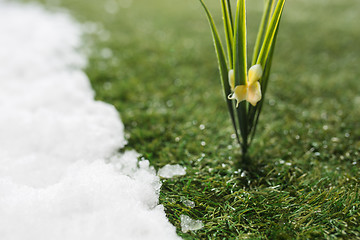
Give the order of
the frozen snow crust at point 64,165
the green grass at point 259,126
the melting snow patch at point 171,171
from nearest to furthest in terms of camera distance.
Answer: the frozen snow crust at point 64,165 → the green grass at point 259,126 → the melting snow patch at point 171,171

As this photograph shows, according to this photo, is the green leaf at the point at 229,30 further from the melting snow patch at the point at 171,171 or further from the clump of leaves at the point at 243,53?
the melting snow patch at the point at 171,171

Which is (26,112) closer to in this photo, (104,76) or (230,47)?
(104,76)

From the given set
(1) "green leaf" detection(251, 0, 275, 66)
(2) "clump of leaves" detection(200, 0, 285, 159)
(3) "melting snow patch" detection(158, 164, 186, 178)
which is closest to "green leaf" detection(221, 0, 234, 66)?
(2) "clump of leaves" detection(200, 0, 285, 159)

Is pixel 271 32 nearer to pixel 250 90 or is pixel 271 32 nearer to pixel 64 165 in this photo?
pixel 250 90

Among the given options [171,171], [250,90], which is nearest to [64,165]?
[171,171]

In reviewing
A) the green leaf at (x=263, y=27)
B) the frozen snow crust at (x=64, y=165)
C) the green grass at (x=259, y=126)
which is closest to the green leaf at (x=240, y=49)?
the green leaf at (x=263, y=27)

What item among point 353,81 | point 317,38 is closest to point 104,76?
point 353,81

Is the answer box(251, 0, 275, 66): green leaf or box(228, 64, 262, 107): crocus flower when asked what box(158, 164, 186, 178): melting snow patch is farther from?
box(251, 0, 275, 66): green leaf
